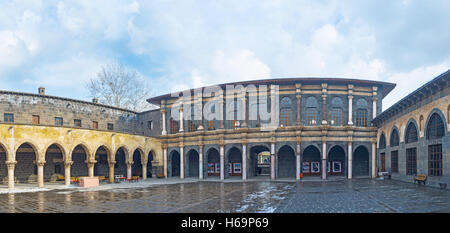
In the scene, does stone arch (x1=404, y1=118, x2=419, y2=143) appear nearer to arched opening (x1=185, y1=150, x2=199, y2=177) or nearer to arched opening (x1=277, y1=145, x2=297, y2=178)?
arched opening (x1=277, y1=145, x2=297, y2=178)

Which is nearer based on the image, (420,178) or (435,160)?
(435,160)

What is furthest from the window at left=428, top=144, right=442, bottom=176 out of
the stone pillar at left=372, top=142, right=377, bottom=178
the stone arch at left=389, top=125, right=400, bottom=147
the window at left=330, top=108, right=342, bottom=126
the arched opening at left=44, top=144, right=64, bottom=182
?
the arched opening at left=44, top=144, right=64, bottom=182

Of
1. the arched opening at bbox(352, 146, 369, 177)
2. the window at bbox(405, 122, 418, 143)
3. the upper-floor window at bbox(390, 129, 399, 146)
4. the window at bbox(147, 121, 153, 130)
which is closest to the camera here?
the window at bbox(405, 122, 418, 143)

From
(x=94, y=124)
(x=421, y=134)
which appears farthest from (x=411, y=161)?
(x=94, y=124)

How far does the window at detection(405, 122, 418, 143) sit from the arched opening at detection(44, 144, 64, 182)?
29131 millimetres

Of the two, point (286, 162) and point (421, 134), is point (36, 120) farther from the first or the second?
point (421, 134)

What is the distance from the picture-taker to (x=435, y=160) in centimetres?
1666

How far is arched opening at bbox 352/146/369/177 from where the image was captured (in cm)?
2870

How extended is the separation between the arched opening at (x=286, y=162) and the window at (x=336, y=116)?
5052 millimetres

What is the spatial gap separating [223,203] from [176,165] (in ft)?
69.7

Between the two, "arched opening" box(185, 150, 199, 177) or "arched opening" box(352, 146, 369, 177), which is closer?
"arched opening" box(352, 146, 369, 177)

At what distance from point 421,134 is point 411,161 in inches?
113

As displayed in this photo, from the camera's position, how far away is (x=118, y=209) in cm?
1172
